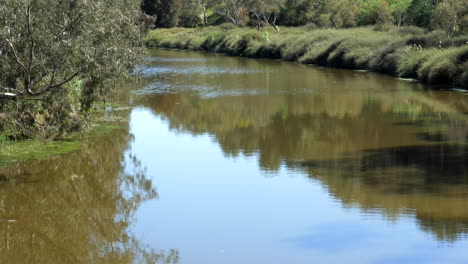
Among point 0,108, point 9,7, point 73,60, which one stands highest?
point 9,7

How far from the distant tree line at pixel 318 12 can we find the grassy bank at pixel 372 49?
201cm

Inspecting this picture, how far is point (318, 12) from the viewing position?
7831 centimetres

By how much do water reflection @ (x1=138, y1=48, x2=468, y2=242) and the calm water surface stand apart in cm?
7

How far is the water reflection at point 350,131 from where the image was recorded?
15.6 m

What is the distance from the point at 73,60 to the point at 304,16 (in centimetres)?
6633

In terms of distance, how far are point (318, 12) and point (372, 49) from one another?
31578 millimetres

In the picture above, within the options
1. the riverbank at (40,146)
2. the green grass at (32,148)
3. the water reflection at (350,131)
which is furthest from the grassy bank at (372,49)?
the green grass at (32,148)

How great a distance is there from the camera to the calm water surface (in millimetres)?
12578

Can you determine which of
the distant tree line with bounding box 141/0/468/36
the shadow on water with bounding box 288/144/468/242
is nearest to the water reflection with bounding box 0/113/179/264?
the shadow on water with bounding box 288/144/468/242

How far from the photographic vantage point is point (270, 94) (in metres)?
34.9

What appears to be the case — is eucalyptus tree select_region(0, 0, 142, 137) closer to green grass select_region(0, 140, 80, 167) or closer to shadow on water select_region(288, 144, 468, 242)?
green grass select_region(0, 140, 80, 167)

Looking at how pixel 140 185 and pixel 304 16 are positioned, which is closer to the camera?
pixel 140 185

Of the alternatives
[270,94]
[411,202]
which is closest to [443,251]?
[411,202]

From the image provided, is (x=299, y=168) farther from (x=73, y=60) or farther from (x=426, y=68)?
(x=426, y=68)
